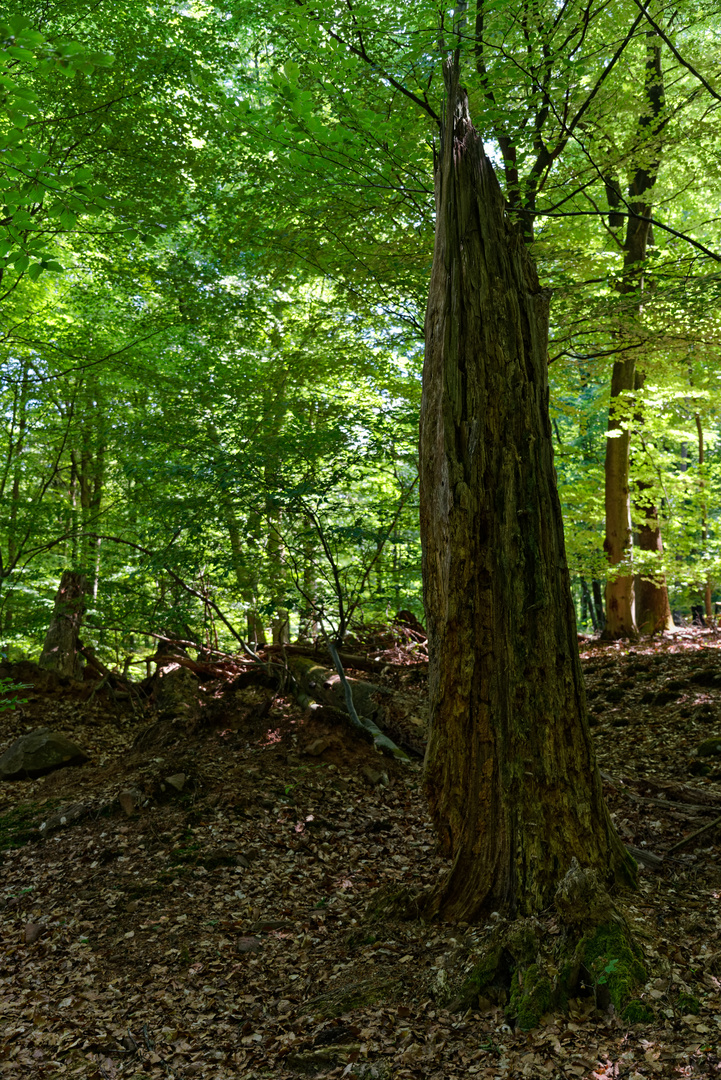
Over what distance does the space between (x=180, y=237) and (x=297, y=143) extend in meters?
3.52

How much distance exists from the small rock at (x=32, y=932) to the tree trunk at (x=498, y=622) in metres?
2.67

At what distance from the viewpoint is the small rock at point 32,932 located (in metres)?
4.31

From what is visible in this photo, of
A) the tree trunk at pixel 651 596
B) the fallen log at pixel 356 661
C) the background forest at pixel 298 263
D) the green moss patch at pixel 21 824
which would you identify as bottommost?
the green moss patch at pixel 21 824

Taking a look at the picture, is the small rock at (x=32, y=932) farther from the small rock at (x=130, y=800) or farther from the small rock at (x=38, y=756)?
the small rock at (x=38, y=756)

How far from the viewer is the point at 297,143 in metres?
6.03

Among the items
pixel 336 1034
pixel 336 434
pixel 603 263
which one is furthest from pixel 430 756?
pixel 603 263

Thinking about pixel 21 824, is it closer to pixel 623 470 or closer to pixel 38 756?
pixel 38 756

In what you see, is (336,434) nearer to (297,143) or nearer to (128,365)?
(297,143)

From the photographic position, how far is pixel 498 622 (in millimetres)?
3568

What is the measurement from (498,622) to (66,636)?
811 centimetres

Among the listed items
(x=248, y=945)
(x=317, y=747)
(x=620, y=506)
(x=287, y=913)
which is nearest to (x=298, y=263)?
(x=317, y=747)

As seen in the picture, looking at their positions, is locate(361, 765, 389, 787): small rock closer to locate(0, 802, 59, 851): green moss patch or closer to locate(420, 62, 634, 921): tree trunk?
locate(420, 62, 634, 921): tree trunk

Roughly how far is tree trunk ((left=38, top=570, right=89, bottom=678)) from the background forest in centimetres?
31

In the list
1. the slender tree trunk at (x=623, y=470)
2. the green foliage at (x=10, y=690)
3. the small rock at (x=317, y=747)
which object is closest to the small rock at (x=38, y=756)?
the green foliage at (x=10, y=690)
